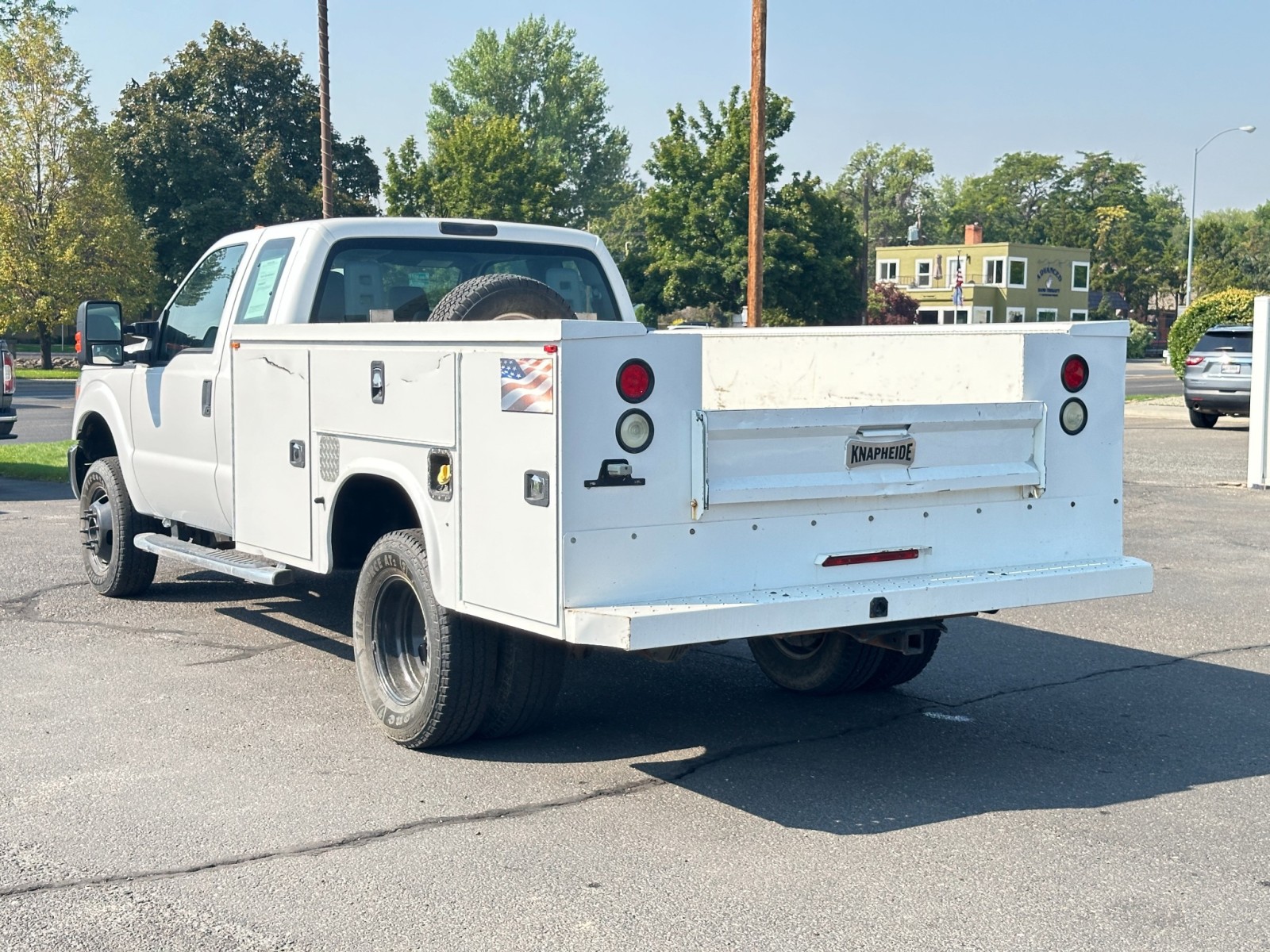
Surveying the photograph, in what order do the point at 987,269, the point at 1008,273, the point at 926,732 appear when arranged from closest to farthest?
1. the point at 926,732
2. the point at 1008,273
3. the point at 987,269

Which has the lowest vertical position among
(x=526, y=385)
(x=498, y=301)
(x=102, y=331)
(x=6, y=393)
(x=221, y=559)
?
(x=221, y=559)

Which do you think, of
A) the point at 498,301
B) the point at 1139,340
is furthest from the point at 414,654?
the point at 1139,340

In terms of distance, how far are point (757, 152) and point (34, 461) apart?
39.7 ft

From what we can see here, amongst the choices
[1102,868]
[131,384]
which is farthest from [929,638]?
[131,384]

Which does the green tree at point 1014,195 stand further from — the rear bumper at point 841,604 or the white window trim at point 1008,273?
the rear bumper at point 841,604

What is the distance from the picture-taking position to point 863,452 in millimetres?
5285

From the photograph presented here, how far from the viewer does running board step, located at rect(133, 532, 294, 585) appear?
6.73 metres

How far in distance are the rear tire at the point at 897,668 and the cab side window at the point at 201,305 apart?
12.8 ft

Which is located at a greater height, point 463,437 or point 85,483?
point 463,437

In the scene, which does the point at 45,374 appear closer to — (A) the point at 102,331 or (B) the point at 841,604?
(A) the point at 102,331

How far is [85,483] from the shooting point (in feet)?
30.4

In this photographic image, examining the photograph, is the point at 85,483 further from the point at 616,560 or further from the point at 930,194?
the point at 930,194

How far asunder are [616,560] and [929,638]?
88.0 inches

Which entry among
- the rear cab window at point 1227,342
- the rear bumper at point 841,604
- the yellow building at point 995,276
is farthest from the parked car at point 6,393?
the yellow building at point 995,276
